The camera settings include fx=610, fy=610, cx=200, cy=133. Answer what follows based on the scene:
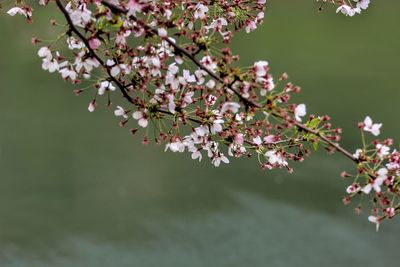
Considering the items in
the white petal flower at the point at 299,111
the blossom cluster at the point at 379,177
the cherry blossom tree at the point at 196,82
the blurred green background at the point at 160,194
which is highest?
the blurred green background at the point at 160,194

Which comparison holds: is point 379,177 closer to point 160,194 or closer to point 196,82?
point 196,82

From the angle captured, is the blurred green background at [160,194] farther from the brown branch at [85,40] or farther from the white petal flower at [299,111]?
the white petal flower at [299,111]

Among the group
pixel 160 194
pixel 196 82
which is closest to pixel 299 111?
pixel 196 82

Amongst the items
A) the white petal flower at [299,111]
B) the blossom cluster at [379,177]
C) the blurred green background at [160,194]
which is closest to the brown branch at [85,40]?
the white petal flower at [299,111]

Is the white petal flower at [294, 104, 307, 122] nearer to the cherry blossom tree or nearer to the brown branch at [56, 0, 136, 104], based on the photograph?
the cherry blossom tree

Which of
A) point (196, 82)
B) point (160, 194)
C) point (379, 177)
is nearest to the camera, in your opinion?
point (379, 177)

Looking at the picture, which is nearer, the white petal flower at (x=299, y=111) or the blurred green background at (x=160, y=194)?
the white petal flower at (x=299, y=111)

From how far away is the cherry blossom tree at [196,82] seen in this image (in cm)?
142

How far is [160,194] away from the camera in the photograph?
7.75m

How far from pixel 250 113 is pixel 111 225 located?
593cm

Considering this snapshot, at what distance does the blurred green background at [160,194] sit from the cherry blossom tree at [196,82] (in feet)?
16.1

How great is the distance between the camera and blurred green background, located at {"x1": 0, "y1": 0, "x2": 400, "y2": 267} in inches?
264

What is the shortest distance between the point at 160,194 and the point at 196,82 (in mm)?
6137

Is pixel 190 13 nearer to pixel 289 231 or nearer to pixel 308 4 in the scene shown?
pixel 289 231
